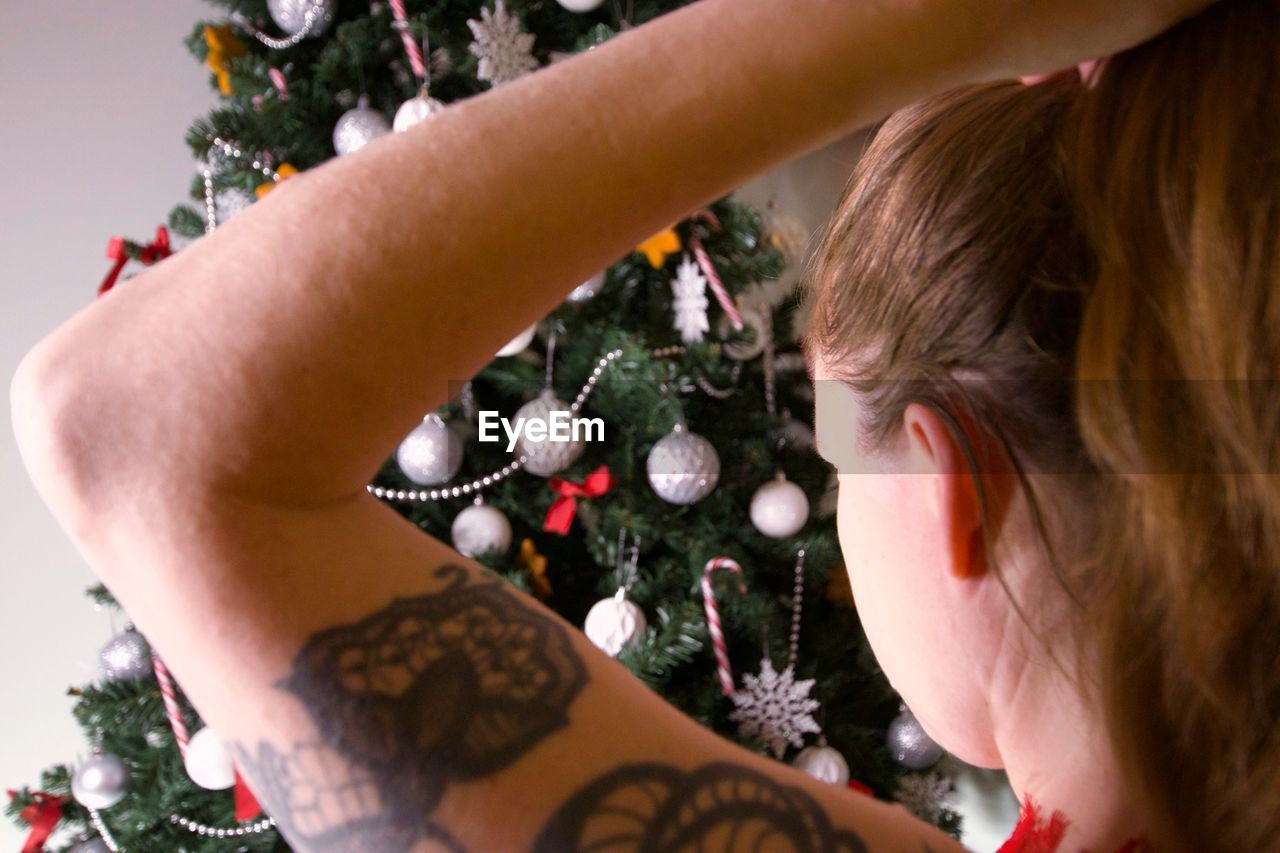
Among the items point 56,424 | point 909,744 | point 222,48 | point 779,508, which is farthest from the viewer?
point 909,744

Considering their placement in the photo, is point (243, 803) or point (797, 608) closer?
point (243, 803)

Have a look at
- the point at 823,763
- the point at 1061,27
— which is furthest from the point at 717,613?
the point at 1061,27

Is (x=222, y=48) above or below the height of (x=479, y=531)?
above

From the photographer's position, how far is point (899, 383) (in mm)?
494

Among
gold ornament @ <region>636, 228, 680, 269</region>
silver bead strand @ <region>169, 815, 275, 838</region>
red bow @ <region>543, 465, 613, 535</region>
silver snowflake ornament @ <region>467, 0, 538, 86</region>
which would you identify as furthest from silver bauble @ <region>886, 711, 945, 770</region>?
silver snowflake ornament @ <region>467, 0, 538, 86</region>

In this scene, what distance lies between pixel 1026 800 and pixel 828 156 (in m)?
1.57

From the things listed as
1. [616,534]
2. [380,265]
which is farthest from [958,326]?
[616,534]

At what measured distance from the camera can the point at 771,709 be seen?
4.24ft

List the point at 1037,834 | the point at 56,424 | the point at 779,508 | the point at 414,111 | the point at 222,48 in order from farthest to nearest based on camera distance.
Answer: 1. the point at 779,508
2. the point at 222,48
3. the point at 414,111
4. the point at 1037,834
5. the point at 56,424

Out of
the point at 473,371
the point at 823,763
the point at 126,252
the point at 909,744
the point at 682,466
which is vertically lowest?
the point at 909,744

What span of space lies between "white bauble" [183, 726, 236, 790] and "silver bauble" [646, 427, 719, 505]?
68cm

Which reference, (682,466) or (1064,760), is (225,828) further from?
(1064,760)

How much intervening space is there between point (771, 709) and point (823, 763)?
0.11 m

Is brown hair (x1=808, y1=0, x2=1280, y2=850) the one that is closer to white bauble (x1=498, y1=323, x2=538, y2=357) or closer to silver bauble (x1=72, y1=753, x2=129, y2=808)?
white bauble (x1=498, y1=323, x2=538, y2=357)
